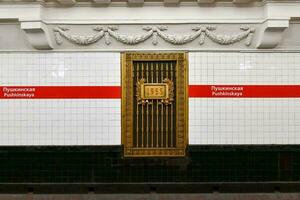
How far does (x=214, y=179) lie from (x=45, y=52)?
337 cm

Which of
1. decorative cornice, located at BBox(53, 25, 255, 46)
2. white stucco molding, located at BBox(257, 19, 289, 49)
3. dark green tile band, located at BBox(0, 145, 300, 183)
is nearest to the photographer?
white stucco molding, located at BBox(257, 19, 289, 49)

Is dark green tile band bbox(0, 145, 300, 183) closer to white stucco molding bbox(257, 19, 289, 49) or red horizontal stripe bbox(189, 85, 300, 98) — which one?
red horizontal stripe bbox(189, 85, 300, 98)

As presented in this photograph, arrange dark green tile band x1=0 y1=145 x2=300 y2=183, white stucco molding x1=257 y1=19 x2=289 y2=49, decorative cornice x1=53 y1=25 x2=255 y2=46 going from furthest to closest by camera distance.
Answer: dark green tile band x1=0 y1=145 x2=300 y2=183 → decorative cornice x1=53 y1=25 x2=255 y2=46 → white stucco molding x1=257 y1=19 x2=289 y2=49

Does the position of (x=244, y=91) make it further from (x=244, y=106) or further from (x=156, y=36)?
(x=156, y=36)

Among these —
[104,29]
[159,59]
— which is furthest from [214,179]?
[104,29]

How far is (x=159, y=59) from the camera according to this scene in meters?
6.55

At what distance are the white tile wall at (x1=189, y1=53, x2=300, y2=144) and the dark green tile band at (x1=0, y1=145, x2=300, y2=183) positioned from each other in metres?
0.21

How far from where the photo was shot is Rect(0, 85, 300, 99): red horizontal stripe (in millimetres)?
6508

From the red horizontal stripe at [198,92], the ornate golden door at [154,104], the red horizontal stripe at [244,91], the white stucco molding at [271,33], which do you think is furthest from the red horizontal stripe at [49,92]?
the white stucco molding at [271,33]

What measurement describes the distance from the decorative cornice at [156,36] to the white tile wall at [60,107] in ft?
0.88

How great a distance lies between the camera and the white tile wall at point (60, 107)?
6520mm

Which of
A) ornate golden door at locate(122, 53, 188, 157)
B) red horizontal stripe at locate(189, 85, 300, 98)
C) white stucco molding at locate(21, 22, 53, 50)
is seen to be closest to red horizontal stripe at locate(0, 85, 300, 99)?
red horizontal stripe at locate(189, 85, 300, 98)

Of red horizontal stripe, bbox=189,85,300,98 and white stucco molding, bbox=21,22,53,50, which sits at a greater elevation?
white stucco molding, bbox=21,22,53,50

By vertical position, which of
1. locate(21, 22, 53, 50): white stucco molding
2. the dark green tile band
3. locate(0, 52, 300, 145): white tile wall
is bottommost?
the dark green tile band
